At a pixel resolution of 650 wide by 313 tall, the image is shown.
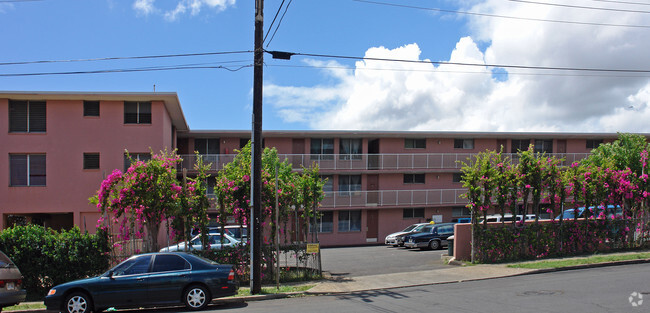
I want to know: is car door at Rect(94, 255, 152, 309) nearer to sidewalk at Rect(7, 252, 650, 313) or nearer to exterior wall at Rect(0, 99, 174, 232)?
sidewalk at Rect(7, 252, 650, 313)

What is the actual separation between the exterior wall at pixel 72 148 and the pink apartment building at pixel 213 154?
48mm

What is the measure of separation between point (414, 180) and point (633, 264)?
20098 millimetres

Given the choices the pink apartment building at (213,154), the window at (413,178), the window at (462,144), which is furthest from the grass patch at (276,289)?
the window at (462,144)

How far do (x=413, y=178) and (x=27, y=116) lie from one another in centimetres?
2504

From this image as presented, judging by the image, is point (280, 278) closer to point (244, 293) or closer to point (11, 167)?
point (244, 293)

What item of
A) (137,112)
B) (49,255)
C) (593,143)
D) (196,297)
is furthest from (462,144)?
(49,255)

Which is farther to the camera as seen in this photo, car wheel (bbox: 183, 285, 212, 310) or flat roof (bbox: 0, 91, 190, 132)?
flat roof (bbox: 0, 91, 190, 132)

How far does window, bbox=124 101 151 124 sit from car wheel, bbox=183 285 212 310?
48.1 feet

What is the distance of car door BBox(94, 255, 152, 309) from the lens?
431 inches

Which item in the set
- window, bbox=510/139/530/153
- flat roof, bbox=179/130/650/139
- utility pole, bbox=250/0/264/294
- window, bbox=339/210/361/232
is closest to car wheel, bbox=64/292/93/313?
utility pole, bbox=250/0/264/294

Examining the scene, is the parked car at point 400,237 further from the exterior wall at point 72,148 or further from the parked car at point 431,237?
the exterior wall at point 72,148

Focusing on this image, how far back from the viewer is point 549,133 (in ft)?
120

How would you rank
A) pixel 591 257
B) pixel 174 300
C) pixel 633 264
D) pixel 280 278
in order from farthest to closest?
pixel 591 257 → pixel 633 264 → pixel 280 278 → pixel 174 300

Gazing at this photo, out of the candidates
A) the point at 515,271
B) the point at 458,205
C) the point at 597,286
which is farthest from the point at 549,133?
the point at 597,286
